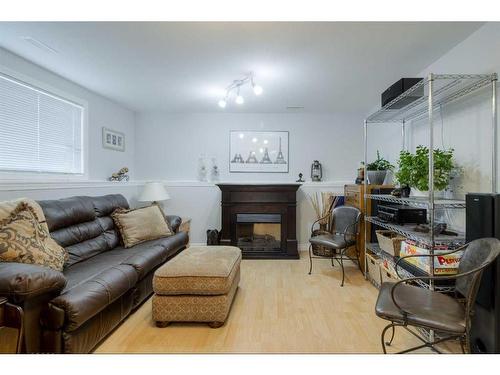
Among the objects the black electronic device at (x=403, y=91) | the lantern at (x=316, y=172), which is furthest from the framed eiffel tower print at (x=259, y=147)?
the black electronic device at (x=403, y=91)

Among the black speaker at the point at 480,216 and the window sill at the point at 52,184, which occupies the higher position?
the window sill at the point at 52,184

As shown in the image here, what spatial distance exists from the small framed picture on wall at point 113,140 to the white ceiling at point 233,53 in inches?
23.1

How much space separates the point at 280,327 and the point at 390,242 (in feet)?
4.70

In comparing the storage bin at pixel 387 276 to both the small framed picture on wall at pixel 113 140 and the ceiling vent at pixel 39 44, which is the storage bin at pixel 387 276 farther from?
the small framed picture on wall at pixel 113 140

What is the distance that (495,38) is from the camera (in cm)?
189

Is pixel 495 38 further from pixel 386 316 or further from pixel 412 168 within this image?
pixel 386 316

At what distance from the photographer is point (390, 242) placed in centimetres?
269

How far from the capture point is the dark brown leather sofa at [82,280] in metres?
1.50

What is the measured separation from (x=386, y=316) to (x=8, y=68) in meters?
3.63

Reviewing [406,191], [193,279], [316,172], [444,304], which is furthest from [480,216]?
[316,172]

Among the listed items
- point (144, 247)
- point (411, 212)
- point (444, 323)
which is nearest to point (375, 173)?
point (411, 212)

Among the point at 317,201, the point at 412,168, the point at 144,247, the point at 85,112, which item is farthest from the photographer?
the point at 317,201

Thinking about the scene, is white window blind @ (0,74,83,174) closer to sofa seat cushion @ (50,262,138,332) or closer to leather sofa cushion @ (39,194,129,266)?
leather sofa cushion @ (39,194,129,266)

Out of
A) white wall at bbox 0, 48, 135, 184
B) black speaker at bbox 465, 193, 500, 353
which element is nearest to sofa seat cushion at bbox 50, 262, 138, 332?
white wall at bbox 0, 48, 135, 184
